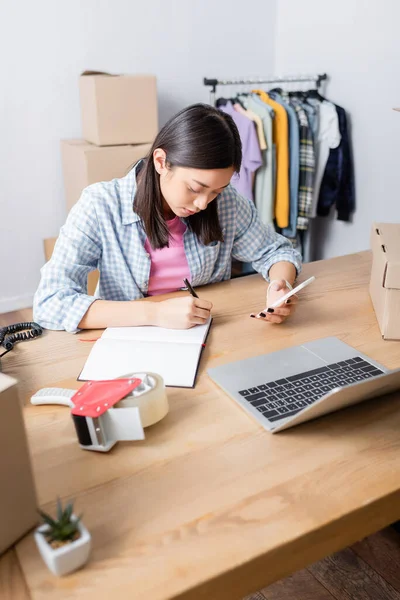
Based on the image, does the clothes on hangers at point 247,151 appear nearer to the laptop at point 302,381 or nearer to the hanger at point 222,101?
the hanger at point 222,101

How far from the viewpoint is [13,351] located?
3.61 feet

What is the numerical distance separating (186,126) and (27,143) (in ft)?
5.97

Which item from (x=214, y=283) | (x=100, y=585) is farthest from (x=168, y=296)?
(x=100, y=585)

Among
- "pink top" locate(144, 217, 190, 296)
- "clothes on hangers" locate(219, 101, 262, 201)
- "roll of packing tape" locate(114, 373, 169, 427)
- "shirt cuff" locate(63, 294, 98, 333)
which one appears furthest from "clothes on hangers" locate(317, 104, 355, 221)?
"roll of packing tape" locate(114, 373, 169, 427)

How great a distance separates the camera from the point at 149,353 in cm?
106

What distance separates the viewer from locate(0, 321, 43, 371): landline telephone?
1108mm

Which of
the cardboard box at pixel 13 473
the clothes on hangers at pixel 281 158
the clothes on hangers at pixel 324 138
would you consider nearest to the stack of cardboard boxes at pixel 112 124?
the clothes on hangers at pixel 281 158

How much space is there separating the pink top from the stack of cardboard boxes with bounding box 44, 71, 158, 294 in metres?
1.15

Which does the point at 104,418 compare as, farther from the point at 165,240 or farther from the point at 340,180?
the point at 340,180

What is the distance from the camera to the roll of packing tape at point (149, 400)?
809 mm

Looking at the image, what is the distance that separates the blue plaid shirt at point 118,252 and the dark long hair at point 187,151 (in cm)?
4

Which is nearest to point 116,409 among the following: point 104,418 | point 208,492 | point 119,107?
point 104,418

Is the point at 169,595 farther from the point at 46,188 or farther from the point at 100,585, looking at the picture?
the point at 46,188

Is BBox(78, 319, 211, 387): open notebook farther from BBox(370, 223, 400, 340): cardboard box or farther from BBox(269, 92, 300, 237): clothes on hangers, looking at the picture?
BBox(269, 92, 300, 237): clothes on hangers
